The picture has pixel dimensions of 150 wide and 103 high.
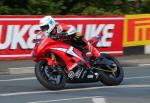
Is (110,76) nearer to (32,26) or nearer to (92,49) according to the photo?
(92,49)

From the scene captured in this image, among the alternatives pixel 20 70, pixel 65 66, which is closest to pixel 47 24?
pixel 65 66

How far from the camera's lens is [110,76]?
12680mm

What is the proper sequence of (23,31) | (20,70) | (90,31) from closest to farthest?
(20,70), (23,31), (90,31)

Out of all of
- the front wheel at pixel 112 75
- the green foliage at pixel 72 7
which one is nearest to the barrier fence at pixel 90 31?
the green foliage at pixel 72 7

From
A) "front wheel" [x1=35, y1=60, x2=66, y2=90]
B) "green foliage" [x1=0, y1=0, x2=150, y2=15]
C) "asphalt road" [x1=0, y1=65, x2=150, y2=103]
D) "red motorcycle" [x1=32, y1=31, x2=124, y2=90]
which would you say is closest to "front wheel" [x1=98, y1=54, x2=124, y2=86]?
"red motorcycle" [x1=32, y1=31, x2=124, y2=90]

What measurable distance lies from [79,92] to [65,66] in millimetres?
679

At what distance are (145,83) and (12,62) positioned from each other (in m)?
6.03

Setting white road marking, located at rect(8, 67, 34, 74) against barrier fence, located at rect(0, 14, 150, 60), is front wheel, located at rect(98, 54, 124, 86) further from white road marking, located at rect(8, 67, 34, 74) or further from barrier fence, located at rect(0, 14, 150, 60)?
barrier fence, located at rect(0, 14, 150, 60)

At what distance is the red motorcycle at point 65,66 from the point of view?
39.1 ft

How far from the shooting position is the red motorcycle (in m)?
11.9

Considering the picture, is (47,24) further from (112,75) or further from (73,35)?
(112,75)

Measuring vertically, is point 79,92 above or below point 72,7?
above

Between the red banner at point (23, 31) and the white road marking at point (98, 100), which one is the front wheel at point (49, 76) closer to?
the white road marking at point (98, 100)

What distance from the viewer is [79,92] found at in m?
11.8
